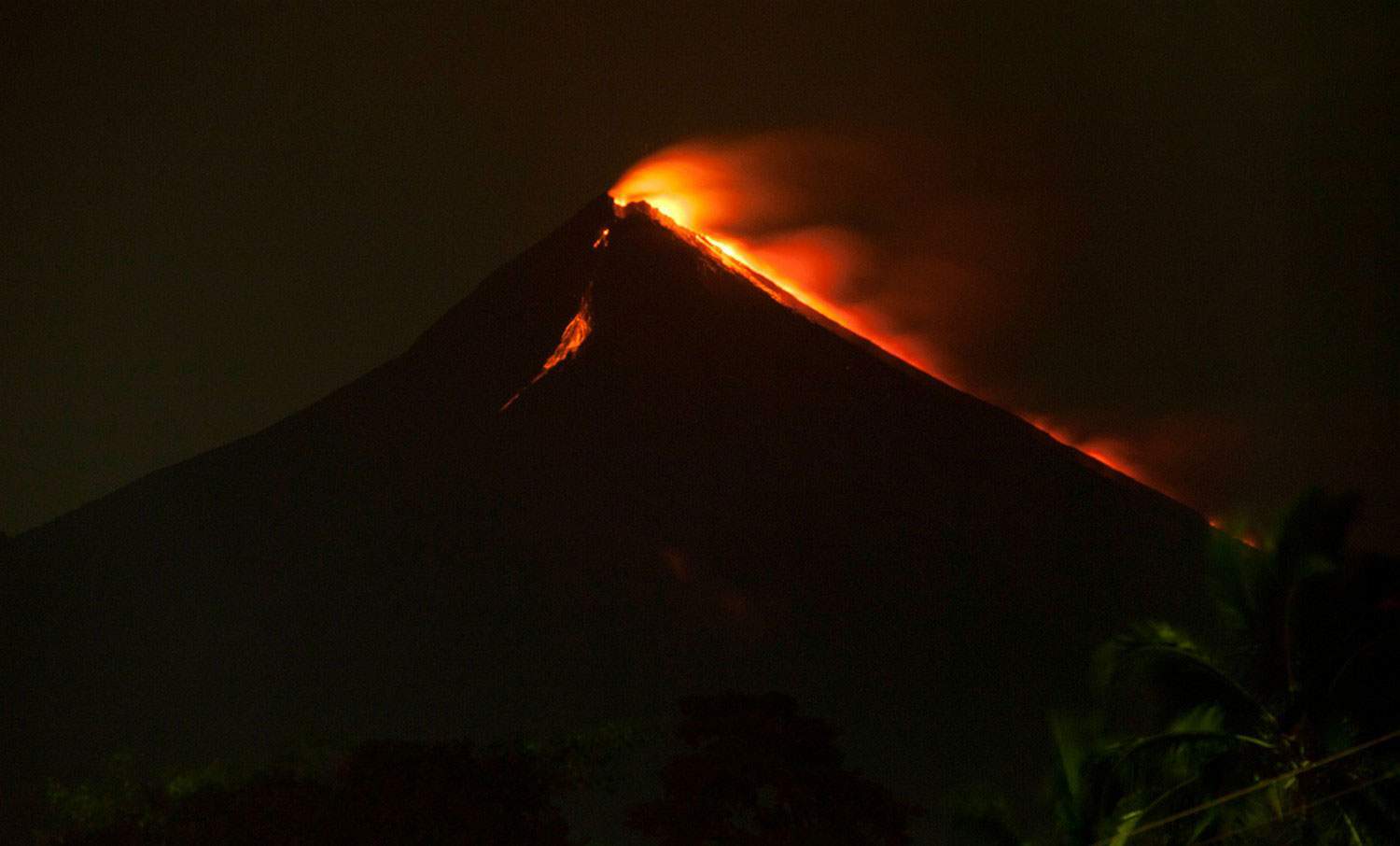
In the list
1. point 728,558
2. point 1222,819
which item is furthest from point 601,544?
point 1222,819

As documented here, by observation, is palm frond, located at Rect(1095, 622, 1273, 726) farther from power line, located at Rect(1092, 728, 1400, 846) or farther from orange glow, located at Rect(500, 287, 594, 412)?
orange glow, located at Rect(500, 287, 594, 412)

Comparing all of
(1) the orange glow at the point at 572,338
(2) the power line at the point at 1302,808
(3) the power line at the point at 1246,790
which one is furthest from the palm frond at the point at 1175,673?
(1) the orange glow at the point at 572,338

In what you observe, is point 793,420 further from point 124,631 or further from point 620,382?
point 124,631

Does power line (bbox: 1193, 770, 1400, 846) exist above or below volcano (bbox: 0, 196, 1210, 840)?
below

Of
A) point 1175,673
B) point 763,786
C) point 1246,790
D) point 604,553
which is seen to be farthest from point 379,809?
point 604,553

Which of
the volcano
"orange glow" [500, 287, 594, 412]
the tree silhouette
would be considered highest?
"orange glow" [500, 287, 594, 412]

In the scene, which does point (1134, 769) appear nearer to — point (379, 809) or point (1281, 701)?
point (1281, 701)

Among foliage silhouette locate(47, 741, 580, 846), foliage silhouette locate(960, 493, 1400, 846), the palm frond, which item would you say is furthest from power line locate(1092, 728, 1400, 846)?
foliage silhouette locate(47, 741, 580, 846)
